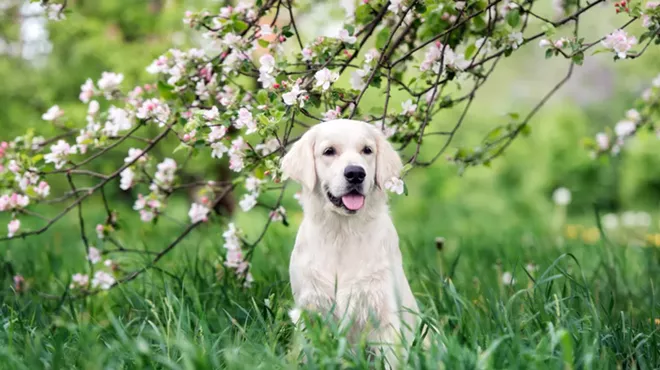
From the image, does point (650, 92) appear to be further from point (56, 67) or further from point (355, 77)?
point (56, 67)

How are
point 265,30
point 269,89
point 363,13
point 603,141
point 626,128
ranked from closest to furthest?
point 269,89
point 265,30
point 363,13
point 626,128
point 603,141

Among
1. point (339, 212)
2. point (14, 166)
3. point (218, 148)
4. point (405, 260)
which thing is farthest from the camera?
point (405, 260)

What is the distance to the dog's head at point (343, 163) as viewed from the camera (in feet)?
9.01

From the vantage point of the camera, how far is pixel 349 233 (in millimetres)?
2844

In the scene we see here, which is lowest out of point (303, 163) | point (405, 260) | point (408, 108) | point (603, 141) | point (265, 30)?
point (405, 260)

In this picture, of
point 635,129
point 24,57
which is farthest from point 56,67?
point 635,129

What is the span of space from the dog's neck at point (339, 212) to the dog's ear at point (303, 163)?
0.19ft

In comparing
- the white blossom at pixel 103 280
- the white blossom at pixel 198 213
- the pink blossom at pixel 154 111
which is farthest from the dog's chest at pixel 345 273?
the white blossom at pixel 103 280

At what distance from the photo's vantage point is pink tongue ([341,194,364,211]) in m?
2.77

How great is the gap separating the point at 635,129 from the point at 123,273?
3.07 m

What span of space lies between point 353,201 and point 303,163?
254 millimetres

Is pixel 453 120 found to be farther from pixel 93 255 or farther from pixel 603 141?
pixel 93 255

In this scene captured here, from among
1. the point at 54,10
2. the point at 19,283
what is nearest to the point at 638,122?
the point at 54,10

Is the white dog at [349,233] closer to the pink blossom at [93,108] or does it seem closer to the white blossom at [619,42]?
the white blossom at [619,42]
